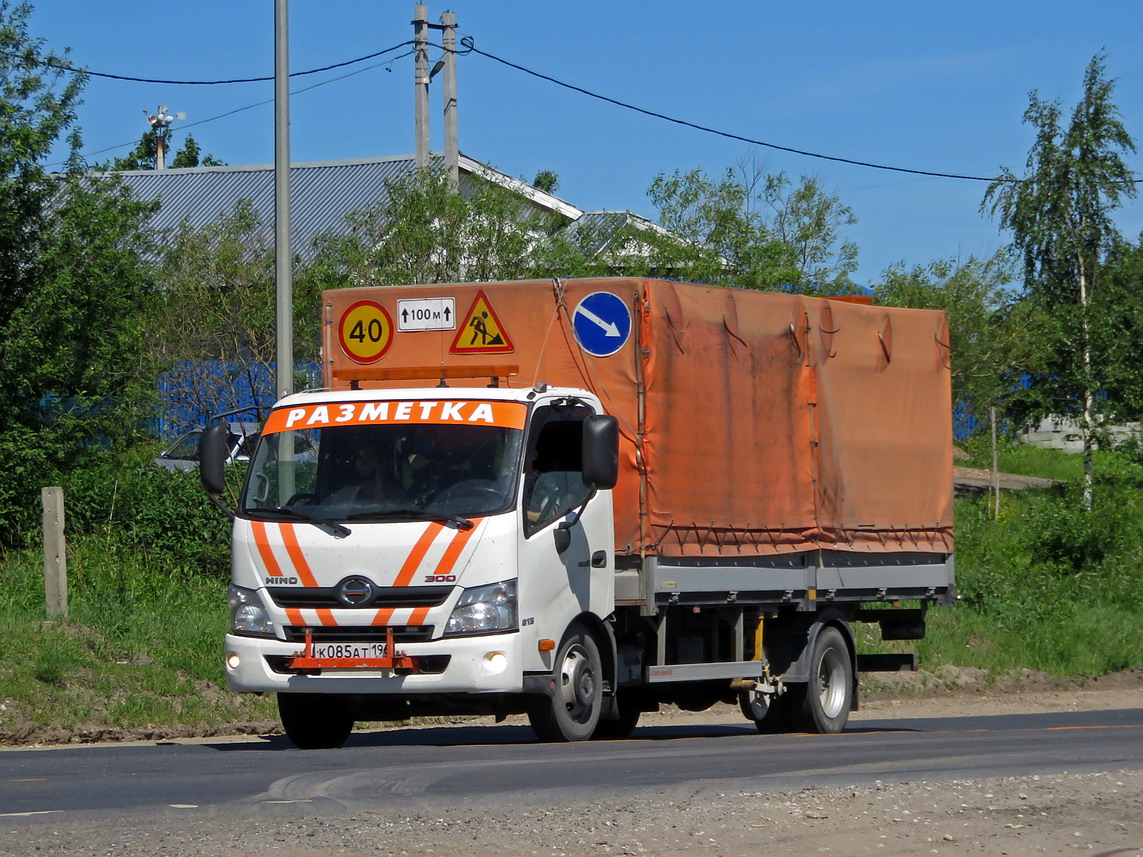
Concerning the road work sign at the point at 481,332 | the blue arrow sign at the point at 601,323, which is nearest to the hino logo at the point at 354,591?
the road work sign at the point at 481,332

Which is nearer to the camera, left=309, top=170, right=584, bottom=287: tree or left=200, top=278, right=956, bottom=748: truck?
left=200, top=278, right=956, bottom=748: truck

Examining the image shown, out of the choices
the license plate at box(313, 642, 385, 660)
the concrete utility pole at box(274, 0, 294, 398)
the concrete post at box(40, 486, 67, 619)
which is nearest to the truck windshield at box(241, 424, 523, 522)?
the license plate at box(313, 642, 385, 660)

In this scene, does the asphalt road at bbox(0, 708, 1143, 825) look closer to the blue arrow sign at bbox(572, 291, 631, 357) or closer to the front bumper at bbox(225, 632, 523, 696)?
the front bumper at bbox(225, 632, 523, 696)

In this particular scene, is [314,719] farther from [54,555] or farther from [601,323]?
[54,555]

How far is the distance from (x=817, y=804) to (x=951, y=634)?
17.9m

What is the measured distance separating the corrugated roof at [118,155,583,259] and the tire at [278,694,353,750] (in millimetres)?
33426

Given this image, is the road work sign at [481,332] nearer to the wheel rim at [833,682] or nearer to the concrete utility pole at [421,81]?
the wheel rim at [833,682]

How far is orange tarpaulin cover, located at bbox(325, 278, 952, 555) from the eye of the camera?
12.7m

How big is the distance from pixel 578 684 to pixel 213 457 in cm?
300

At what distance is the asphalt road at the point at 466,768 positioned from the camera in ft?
28.1

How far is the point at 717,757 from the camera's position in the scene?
11.1m

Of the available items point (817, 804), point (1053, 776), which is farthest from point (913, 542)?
point (817, 804)

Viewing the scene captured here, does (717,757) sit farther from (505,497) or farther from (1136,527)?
(1136,527)

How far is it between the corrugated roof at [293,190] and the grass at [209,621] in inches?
748
